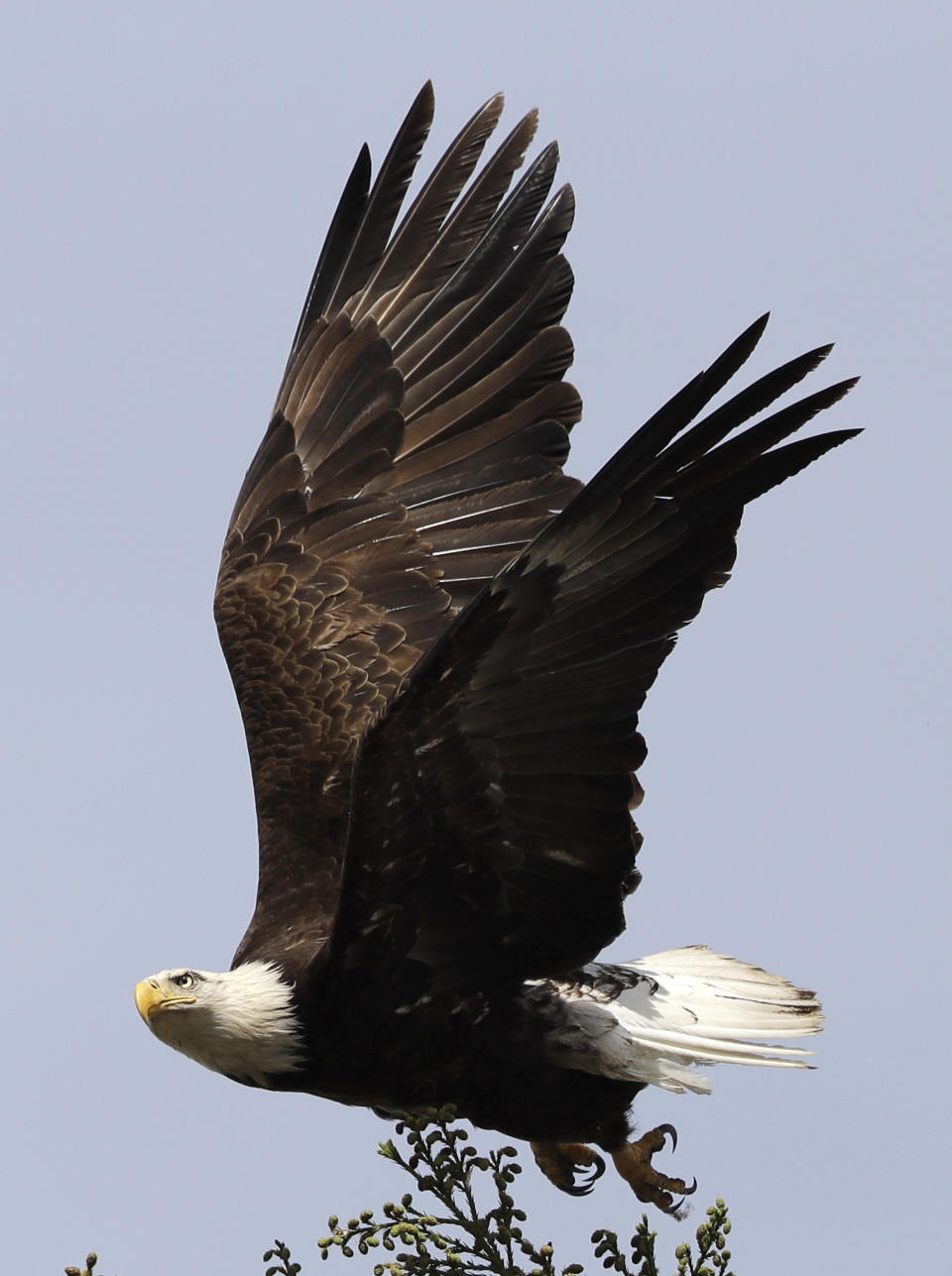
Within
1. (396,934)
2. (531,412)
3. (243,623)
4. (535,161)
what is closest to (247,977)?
(396,934)

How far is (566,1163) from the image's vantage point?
7402 millimetres

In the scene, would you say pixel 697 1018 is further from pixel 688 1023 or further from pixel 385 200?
pixel 385 200

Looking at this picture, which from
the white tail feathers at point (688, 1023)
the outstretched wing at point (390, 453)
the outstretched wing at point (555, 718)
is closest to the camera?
the outstretched wing at point (555, 718)

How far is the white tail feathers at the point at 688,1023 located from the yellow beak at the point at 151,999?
4.24 ft

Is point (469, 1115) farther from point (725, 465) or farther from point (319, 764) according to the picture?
point (725, 465)

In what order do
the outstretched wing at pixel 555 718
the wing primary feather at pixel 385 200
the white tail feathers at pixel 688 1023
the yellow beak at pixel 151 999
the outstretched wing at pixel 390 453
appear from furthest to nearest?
the wing primary feather at pixel 385 200
the outstretched wing at pixel 390 453
the white tail feathers at pixel 688 1023
the yellow beak at pixel 151 999
the outstretched wing at pixel 555 718

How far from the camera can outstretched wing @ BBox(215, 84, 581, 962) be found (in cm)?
782

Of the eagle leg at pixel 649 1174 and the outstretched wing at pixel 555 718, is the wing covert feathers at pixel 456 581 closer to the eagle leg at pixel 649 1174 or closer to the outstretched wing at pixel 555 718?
the outstretched wing at pixel 555 718

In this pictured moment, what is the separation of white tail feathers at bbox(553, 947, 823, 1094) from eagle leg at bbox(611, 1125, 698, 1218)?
52 centimetres

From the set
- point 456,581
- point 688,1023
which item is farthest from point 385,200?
point 688,1023

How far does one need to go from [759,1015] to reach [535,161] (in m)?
3.24

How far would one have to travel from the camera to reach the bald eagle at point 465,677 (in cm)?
568

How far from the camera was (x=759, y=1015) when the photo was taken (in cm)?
692

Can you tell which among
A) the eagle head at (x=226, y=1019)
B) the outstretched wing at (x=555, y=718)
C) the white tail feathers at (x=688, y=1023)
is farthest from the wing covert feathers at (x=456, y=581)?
the white tail feathers at (x=688, y=1023)
